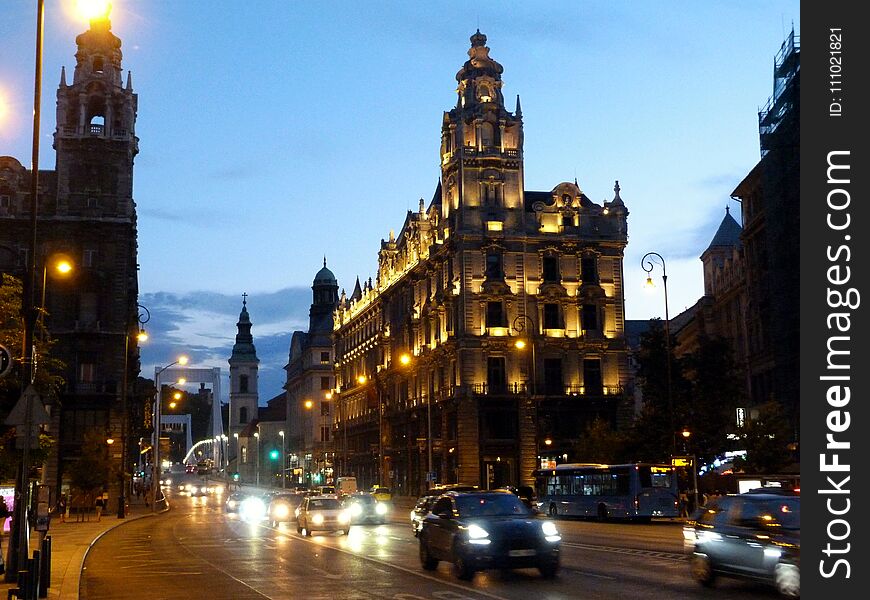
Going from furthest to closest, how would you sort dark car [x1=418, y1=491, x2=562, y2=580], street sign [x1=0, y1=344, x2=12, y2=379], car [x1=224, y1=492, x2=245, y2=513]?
car [x1=224, y1=492, x2=245, y2=513] < dark car [x1=418, y1=491, x2=562, y2=580] < street sign [x1=0, y1=344, x2=12, y2=379]

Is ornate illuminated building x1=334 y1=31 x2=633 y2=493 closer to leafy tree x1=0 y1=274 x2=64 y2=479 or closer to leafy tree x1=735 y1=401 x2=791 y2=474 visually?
leafy tree x1=735 y1=401 x2=791 y2=474

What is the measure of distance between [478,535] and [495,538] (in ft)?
1.16

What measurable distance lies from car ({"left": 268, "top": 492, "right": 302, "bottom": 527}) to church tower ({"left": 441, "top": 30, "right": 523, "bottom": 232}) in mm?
38669

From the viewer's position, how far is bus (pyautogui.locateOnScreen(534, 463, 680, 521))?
158 ft

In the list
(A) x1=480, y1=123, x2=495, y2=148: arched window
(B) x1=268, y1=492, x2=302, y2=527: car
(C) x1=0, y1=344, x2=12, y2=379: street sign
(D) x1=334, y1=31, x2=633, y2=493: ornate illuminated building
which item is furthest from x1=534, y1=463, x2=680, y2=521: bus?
(A) x1=480, y1=123, x2=495, y2=148: arched window

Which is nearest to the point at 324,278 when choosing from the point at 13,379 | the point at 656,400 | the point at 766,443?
the point at 656,400

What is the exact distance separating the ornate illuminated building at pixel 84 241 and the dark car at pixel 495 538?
55.6 m

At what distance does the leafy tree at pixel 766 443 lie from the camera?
51469 millimetres

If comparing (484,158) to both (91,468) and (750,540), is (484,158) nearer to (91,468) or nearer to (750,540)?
(91,468)

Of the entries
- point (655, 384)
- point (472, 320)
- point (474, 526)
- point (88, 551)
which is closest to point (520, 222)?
point (472, 320)

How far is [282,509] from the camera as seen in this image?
154 feet

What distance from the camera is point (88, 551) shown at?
109 feet
